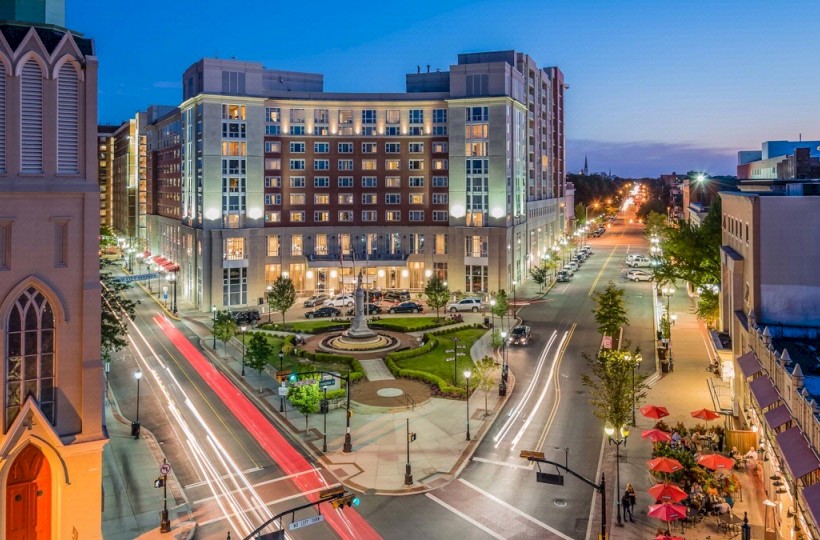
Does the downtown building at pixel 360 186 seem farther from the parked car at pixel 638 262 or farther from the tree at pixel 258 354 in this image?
the tree at pixel 258 354

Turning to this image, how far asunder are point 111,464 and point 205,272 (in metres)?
50.2

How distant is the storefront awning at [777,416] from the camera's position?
25.4 m

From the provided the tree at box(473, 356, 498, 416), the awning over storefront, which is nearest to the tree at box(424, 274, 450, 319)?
the tree at box(473, 356, 498, 416)

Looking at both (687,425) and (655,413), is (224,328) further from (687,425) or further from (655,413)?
(687,425)

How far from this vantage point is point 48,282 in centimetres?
2239

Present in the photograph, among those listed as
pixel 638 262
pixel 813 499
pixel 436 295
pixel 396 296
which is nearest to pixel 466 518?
pixel 813 499

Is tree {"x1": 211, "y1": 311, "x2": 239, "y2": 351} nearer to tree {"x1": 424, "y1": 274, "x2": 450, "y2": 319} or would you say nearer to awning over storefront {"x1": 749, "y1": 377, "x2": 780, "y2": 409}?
tree {"x1": 424, "y1": 274, "x2": 450, "y2": 319}

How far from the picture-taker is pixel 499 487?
3209 cm

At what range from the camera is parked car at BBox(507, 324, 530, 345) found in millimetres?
62250

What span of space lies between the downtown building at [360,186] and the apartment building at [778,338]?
151 ft

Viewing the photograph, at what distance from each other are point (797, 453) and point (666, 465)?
7949 mm

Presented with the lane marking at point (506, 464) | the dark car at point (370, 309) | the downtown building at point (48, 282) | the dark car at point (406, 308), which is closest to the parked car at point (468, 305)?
the dark car at point (406, 308)

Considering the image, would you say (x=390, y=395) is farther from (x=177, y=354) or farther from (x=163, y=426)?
(x=177, y=354)

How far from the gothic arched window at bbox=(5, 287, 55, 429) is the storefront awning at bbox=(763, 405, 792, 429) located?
26.3 metres
